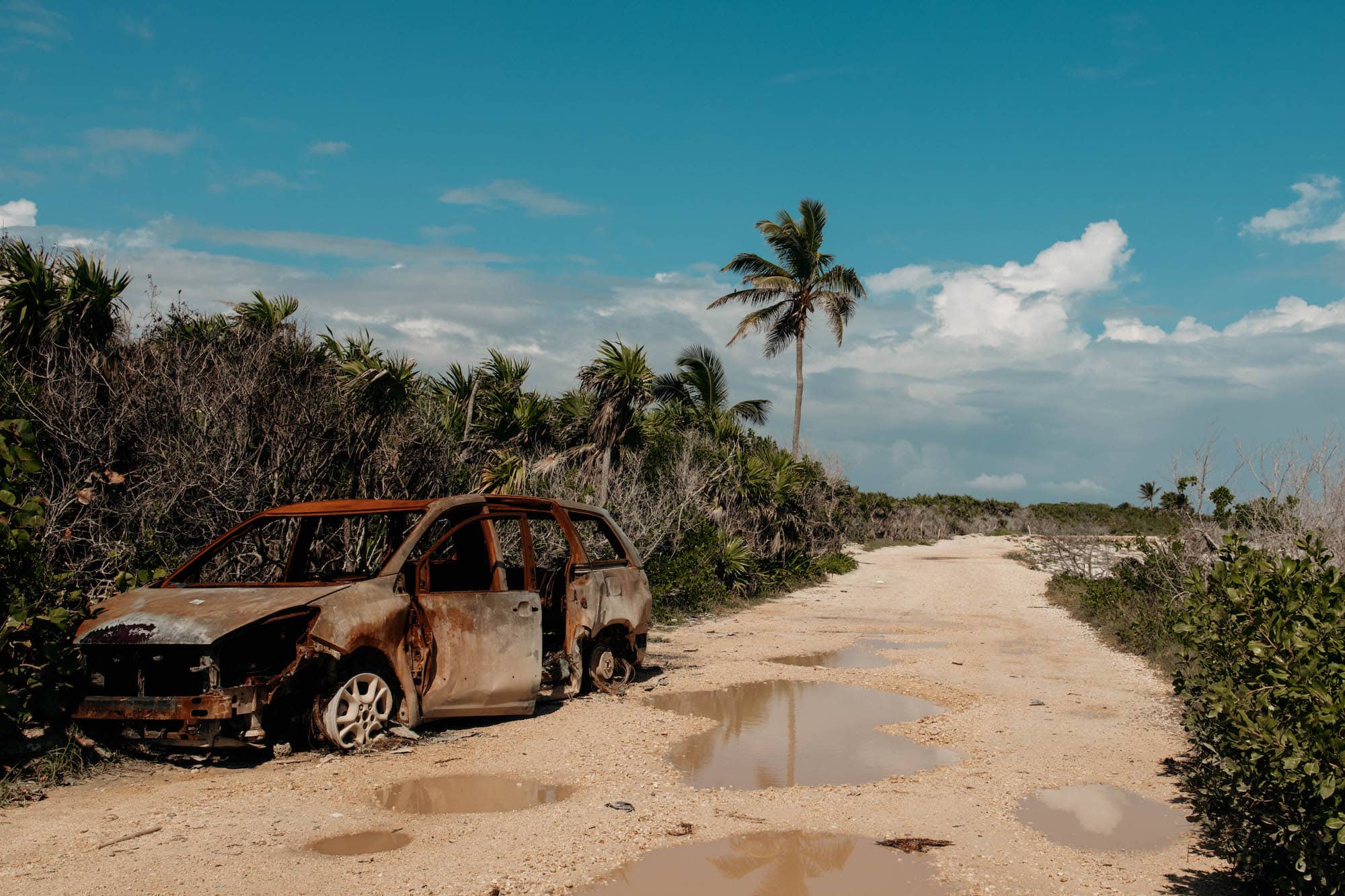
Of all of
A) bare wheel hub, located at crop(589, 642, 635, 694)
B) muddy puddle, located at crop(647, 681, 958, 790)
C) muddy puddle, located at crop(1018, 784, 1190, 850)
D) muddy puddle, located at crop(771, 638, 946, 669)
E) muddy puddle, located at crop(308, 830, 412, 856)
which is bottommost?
muddy puddle, located at crop(771, 638, 946, 669)

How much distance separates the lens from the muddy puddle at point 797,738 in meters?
7.07

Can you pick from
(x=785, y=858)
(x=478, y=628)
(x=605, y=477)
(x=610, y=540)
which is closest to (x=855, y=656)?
(x=610, y=540)

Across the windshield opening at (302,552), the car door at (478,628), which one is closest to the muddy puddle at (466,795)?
the car door at (478,628)

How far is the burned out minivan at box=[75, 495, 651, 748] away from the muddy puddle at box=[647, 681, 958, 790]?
4.26 feet

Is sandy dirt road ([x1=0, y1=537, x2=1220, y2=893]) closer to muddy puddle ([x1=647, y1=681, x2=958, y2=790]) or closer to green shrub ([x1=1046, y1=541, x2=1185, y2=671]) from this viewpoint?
muddy puddle ([x1=647, y1=681, x2=958, y2=790])

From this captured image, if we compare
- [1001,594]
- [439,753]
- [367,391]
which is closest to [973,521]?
[1001,594]

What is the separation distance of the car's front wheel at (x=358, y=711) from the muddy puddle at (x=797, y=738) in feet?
7.18

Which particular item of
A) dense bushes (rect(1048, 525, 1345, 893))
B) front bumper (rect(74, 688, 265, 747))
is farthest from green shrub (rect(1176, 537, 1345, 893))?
front bumper (rect(74, 688, 265, 747))

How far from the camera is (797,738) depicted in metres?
8.30

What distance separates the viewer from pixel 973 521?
6538 centimetres

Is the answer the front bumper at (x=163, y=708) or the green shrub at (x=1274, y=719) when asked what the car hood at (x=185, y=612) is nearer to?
the front bumper at (x=163, y=708)

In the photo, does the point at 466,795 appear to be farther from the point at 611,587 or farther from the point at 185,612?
the point at 611,587

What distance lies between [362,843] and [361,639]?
76.9 inches

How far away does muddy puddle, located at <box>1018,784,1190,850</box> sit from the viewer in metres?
5.64
